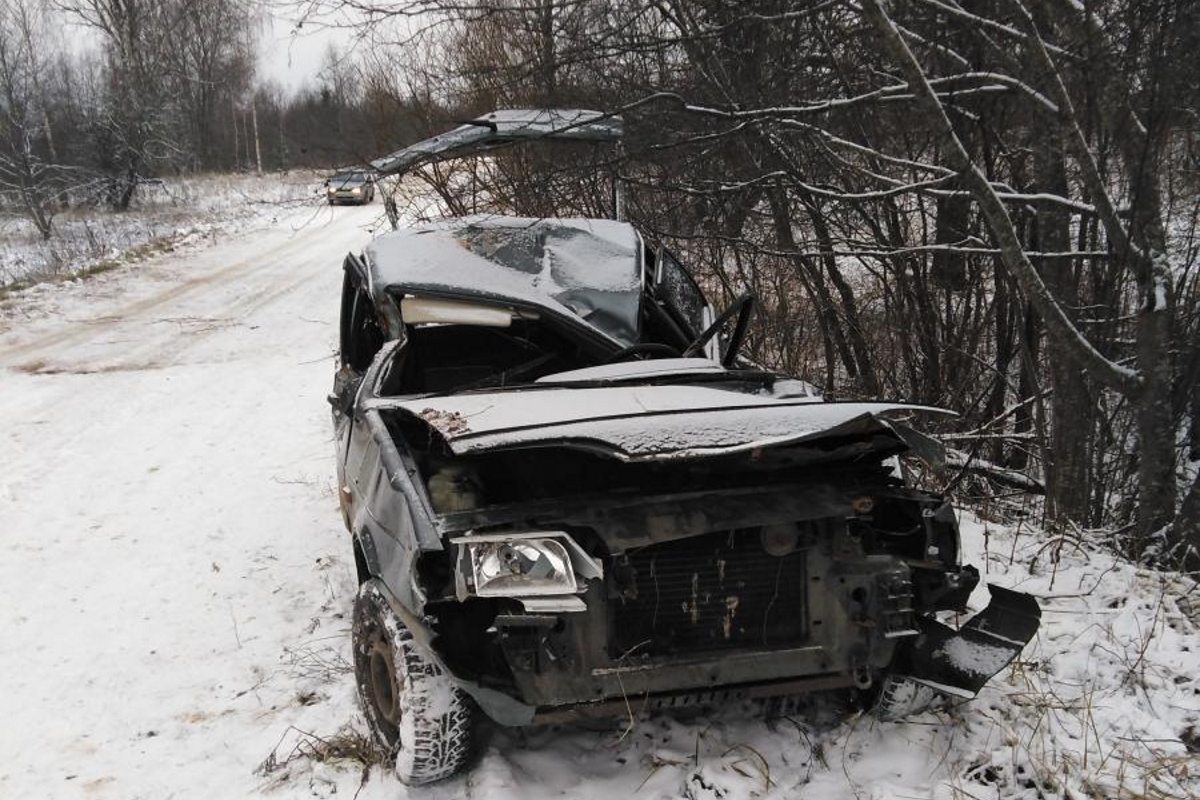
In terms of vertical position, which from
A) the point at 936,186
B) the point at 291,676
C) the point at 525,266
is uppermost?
the point at 936,186

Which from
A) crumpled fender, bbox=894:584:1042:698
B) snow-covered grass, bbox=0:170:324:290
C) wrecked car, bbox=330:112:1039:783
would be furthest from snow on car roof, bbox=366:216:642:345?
snow-covered grass, bbox=0:170:324:290

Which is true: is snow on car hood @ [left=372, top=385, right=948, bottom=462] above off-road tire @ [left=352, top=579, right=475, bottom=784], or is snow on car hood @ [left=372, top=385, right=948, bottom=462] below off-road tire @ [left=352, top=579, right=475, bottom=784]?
above

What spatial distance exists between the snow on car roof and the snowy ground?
172 centimetres

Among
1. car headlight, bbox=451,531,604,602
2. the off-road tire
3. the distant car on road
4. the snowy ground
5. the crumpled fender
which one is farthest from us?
the distant car on road

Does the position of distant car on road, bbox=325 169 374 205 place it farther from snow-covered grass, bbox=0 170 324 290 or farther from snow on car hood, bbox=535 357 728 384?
snow-covered grass, bbox=0 170 324 290

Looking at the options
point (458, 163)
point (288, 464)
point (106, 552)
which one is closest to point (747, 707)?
point (106, 552)

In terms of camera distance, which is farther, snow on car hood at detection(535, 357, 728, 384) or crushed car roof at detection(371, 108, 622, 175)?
crushed car roof at detection(371, 108, 622, 175)

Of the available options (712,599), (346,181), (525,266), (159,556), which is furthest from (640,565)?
(346,181)

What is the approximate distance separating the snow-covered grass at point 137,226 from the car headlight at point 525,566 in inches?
434

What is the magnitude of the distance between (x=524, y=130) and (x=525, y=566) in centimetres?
355

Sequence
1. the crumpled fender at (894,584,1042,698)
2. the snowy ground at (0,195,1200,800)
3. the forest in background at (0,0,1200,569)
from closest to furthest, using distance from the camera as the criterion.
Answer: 1. the snowy ground at (0,195,1200,800)
2. the crumpled fender at (894,584,1042,698)
3. the forest in background at (0,0,1200,569)

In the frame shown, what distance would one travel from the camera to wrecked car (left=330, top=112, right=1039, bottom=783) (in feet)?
8.35

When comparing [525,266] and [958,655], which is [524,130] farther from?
[958,655]

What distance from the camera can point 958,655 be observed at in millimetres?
3021
